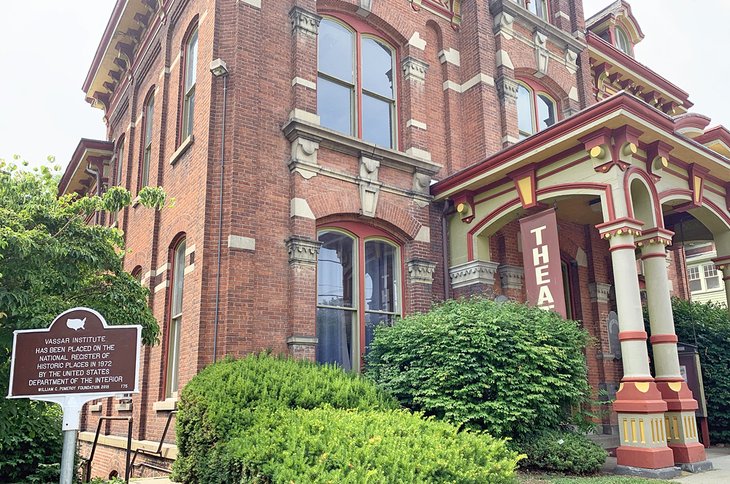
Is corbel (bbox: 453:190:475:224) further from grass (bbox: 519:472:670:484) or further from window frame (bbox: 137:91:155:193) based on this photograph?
window frame (bbox: 137:91:155:193)

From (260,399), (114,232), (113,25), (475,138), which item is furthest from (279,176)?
(113,25)

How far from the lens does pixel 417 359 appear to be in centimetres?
959

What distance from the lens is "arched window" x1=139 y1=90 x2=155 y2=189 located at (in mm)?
15053

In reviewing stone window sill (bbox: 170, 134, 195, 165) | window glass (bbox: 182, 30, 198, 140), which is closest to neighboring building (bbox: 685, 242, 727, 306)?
window glass (bbox: 182, 30, 198, 140)

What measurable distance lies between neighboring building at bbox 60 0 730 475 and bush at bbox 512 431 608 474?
60 centimetres

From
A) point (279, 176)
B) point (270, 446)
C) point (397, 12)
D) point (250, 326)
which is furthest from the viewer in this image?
point (397, 12)

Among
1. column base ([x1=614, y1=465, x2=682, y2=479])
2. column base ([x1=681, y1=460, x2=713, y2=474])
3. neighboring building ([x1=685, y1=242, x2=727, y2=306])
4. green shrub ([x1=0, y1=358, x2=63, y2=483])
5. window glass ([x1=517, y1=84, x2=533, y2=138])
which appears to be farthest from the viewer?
neighboring building ([x1=685, y1=242, x2=727, y2=306])

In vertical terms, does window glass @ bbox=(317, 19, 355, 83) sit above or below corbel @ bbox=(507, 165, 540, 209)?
above

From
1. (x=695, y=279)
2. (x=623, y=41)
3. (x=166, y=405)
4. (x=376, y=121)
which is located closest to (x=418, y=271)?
(x=376, y=121)

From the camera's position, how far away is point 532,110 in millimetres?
15180

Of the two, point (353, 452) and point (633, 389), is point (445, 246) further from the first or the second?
point (353, 452)

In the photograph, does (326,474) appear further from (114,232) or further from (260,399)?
(114,232)

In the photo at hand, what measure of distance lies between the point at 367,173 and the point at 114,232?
517 cm

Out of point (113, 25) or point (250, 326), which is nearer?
point (250, 326)
